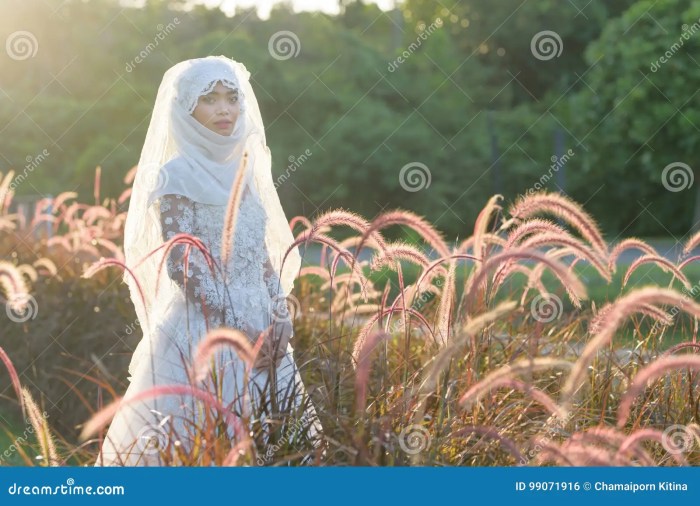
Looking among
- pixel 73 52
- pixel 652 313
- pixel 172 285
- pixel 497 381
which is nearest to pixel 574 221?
pixel 652 313

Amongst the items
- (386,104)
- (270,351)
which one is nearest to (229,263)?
(270,351)

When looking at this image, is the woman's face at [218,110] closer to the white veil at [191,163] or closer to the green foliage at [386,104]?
the white veil at [191,163]

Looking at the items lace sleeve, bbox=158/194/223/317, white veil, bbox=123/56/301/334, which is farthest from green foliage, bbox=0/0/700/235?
lace sleeve, bbox=158/194/223/317

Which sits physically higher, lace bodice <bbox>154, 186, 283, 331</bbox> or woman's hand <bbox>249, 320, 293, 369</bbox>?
lace bodice <bbox>154, 186, 283, 331</bbox>

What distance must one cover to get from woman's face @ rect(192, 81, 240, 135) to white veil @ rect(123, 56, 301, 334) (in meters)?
0.02

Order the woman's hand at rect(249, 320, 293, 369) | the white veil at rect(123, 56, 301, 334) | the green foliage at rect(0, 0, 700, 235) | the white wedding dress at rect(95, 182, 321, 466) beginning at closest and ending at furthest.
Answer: the woman's hand at rect(249, 320, 293, 369) → the white wedding dress at rect(95, 182, 321, 466) → the white veil at rect(123, 56, 301, 334) → the green foliage at rect(0, 0, 700, 235)

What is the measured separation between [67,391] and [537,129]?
42.7 feet

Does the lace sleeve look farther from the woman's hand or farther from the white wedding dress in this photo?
the woman's hand

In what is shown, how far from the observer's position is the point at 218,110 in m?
3.64

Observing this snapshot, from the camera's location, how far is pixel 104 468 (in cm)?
238

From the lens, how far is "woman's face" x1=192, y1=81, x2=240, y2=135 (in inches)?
144

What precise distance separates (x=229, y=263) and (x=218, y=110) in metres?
0.56

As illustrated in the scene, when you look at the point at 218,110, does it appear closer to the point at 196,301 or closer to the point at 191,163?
the point at 191,163

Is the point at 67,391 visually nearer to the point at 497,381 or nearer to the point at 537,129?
the point at 497,381
